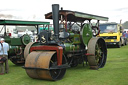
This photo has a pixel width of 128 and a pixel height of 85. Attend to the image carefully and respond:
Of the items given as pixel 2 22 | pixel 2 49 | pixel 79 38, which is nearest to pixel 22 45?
pixel 2 22

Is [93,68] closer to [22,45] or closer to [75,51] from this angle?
[75,51]

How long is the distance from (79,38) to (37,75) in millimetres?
2129

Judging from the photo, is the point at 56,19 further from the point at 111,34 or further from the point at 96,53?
the point at 111,34

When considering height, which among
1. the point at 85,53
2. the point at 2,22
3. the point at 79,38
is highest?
the point at 2,22

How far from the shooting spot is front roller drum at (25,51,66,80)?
15.0 feet

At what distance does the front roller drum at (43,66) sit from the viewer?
180 inches

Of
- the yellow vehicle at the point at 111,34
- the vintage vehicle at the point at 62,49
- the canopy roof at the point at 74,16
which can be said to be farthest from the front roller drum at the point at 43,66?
the yellow vehicle at the point at 111,34

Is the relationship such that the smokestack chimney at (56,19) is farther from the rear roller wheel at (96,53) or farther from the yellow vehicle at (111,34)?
the yellow vehicle at (111,34)

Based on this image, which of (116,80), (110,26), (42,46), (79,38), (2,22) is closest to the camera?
(116,80)

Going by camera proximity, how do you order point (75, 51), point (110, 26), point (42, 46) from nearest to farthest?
point (42, 46) → point (75, 51) → point (110, 26)

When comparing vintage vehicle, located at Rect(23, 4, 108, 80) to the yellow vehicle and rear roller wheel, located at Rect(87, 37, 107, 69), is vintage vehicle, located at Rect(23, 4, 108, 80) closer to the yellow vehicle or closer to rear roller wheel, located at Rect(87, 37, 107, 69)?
rear roller wheel, located at Rect(87, 37, 107, 69)

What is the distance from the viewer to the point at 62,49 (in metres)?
4.91

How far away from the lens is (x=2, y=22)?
7.04 m

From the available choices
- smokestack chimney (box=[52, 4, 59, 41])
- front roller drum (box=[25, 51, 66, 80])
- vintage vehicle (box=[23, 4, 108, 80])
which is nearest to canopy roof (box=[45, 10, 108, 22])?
vintage vehicle (box=[23, 4, 108, 80])
